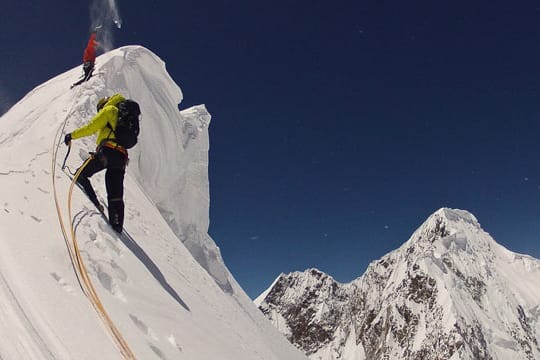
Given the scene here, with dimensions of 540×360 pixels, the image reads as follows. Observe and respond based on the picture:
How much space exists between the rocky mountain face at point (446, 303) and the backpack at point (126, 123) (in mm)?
129969

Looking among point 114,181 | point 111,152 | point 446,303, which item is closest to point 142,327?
point 114,181

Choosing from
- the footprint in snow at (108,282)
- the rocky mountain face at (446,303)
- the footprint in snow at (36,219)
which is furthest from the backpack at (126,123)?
the rocky mountain face at (446,303)

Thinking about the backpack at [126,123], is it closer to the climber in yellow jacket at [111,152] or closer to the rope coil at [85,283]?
the climber in yellow jacket at [111,152]

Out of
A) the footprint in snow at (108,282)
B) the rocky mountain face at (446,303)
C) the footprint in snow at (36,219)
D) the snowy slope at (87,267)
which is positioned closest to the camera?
the snowy slope at (87,267)

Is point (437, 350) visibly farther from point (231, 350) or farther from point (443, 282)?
point (231, 350)

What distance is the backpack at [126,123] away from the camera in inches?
254

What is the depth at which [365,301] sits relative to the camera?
187250 millimetres

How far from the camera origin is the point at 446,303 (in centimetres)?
12675

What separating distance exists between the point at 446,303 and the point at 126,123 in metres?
139

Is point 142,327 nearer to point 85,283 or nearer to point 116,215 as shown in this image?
point 85,283

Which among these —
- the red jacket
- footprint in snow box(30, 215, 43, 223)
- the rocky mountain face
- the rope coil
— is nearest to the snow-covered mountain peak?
the rocky mountain face

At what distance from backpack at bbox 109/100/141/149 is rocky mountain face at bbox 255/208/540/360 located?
12997cm

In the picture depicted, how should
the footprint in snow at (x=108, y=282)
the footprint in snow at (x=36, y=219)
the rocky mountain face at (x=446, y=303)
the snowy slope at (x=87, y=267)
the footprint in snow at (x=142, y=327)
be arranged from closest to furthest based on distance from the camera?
1. the snowy slope at (x=87, y=267)
2. the footprint in snow at (x=142, y=327)
3. the footprint in snow at (x=108, y=282)
4. the footprint in snow at (x=36, y=219)
5. the rocky mountain face at (x=446, y=303)

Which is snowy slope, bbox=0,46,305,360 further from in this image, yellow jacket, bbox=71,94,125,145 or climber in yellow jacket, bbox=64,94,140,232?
yellow jacket, bbox=71,94,125,145
